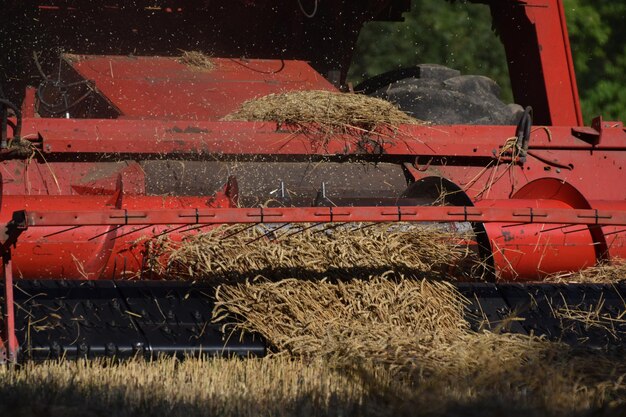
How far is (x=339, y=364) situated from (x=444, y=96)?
253cm

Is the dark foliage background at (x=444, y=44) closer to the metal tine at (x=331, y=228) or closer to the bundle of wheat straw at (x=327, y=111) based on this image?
the bundle of wheat straw at (x=327, y=111)

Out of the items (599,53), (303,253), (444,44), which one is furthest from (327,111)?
(444,44)

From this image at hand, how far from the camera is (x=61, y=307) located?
13.3 ft

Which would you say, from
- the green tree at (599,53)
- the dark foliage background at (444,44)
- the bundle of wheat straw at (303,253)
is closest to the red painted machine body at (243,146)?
the bundle of wheat straw at (303,253)

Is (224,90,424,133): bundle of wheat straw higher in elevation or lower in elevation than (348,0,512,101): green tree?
lower

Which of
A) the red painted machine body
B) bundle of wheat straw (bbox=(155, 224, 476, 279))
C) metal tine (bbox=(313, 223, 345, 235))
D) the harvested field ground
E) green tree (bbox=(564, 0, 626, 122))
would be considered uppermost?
green tree (bbox=(564, 0, 626, 122))

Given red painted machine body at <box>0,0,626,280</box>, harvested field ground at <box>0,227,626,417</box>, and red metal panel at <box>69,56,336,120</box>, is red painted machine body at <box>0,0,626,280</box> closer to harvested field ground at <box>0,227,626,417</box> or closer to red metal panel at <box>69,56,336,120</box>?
red metal panel at <box>69,56,336,120</box>

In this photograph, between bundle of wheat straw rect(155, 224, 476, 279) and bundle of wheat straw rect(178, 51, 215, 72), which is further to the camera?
bundle of wheat straw rect(178, 51, 215, 72)

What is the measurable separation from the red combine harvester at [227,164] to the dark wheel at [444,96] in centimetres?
2

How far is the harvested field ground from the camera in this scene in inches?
123

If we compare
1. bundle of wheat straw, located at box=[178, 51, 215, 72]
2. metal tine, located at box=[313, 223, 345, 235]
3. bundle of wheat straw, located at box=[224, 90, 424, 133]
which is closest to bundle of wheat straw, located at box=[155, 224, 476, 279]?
metal tine, located at box=[313, 223, 345, 235]

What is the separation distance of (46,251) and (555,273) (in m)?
1.97

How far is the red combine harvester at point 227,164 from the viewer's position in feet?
13.2

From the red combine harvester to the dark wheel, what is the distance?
0.02m
